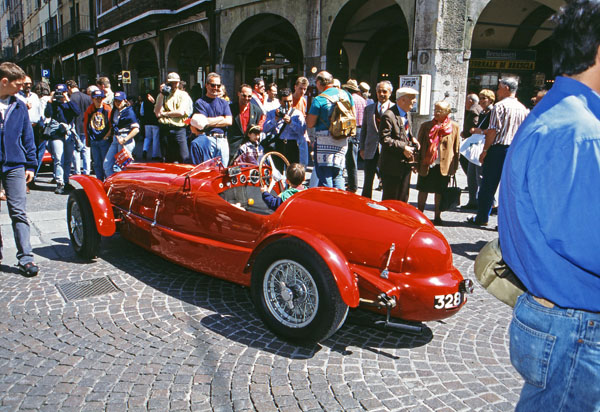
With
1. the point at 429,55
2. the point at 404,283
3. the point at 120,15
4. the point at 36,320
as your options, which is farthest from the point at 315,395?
the point at 120,15

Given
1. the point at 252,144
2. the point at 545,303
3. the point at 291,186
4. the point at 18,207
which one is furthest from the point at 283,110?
the point at 545,303

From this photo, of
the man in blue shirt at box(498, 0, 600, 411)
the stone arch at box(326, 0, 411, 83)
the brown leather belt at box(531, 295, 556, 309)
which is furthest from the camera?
the stone arch at box(326, 0, 411, 83)

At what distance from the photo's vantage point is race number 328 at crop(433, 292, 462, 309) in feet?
9.56

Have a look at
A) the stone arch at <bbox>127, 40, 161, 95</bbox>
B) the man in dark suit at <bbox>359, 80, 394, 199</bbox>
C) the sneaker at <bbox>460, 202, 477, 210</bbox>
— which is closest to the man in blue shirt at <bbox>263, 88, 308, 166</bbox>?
the man in dark suit at <bbox>359, 80, 394, 199</bbox>

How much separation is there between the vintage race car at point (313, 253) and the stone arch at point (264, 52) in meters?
12.3

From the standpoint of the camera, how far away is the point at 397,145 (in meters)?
5.60

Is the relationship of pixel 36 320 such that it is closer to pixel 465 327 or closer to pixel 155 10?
pixel 465 327

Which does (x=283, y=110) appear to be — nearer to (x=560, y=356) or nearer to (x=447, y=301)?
(x=447, y=301)

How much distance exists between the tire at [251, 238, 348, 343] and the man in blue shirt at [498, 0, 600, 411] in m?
1.56

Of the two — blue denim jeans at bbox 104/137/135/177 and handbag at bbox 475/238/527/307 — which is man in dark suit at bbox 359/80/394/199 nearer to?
blue denim jeans at bbox 104/137/135/177

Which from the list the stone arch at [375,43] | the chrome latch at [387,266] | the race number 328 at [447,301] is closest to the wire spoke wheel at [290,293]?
the chrome latch at [387,266]

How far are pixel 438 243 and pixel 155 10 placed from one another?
61.0 ft

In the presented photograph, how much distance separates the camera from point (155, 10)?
18.6 meters

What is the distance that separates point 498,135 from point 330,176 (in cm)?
217
